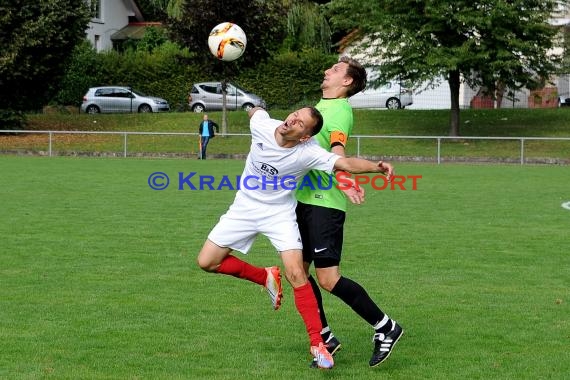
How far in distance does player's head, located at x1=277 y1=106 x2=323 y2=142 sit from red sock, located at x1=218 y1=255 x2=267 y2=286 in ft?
3.47

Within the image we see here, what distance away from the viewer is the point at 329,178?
6758mm

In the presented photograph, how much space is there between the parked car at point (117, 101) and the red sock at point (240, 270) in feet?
136

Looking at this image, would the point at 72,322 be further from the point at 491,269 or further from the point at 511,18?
the point at 511,18

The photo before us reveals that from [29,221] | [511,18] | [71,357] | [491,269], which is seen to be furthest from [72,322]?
[511,18]

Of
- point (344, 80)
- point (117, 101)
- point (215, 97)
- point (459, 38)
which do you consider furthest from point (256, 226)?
point (117, 101)

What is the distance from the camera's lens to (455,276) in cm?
1022

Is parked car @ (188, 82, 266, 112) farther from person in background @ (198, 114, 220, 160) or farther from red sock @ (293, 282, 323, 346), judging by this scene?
red sock @ (293, 282, 323, 346)

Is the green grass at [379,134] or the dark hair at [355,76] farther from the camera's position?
the green grass at [379,134]

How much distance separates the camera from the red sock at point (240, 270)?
23.0 ft

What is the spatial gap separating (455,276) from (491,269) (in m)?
0.68

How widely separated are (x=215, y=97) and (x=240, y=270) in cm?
4171

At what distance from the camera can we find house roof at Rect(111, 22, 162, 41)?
64.6m

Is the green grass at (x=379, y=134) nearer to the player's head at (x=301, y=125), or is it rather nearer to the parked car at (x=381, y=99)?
the parked car at (x=381, y=99)

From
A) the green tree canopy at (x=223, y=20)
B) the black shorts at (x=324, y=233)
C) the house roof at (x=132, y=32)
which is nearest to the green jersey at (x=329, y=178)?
the black shorts at (x=324, y=233)
